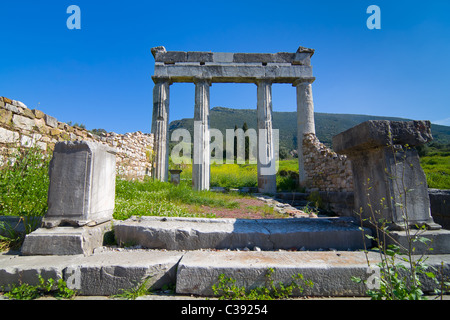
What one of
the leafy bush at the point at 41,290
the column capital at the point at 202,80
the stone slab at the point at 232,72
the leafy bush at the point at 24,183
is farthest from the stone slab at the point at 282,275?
the stone slab at the point at 232,72

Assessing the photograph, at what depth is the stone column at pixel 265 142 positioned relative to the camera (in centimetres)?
976

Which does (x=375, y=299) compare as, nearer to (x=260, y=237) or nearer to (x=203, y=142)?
(x=260, y=237)

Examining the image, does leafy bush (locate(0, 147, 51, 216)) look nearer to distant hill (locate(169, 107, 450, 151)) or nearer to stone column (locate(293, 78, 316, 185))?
stone column (locate(293, 78, 316, 185))

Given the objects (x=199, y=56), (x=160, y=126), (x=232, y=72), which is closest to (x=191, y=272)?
(x=160, y=126)

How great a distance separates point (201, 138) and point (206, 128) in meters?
0.57

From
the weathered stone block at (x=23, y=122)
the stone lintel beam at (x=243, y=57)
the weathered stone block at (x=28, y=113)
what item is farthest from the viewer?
the stone lintel beam at (x=243, y=57)

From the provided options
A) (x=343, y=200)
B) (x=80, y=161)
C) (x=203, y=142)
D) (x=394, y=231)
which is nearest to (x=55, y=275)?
(x=80, y=161)

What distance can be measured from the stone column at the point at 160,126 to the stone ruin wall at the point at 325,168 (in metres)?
6.85

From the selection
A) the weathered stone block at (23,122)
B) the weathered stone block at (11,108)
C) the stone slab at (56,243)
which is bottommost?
the stone slab at (56,243)

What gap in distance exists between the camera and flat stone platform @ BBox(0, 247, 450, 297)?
1869 mm

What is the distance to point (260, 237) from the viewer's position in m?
2.62

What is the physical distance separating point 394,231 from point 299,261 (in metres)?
1.35

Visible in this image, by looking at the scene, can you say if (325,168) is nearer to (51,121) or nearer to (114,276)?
(114,276)

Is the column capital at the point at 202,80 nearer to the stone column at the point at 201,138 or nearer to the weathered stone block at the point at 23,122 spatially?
the stone column at the point at 201,138
